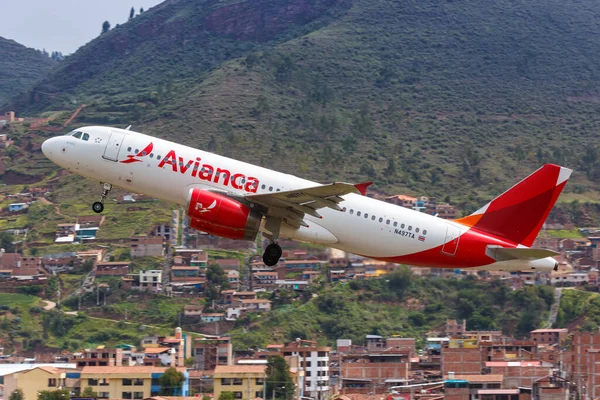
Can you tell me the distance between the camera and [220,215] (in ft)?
139

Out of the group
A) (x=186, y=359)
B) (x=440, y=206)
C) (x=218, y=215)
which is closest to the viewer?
(x=218, y=215)

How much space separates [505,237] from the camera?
1793 inches

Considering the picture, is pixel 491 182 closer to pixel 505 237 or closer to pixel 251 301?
pixel 251 301

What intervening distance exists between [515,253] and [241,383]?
45.0 meters

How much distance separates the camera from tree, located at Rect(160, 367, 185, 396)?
287 feet

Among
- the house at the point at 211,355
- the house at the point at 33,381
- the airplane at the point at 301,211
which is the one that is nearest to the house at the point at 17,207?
the house at the point at 211,355

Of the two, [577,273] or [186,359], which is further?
[577,273]

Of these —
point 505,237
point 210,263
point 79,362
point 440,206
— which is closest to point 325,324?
point 210,263

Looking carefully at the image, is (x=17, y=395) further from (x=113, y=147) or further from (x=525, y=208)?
(x=525, y=208)

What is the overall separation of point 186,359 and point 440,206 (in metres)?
74.8

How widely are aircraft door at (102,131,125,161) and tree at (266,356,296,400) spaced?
43262mm

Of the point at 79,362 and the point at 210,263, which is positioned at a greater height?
the point at 210,263

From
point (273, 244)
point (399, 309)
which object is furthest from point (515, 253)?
point (399, 309)

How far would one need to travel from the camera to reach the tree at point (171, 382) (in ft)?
287
